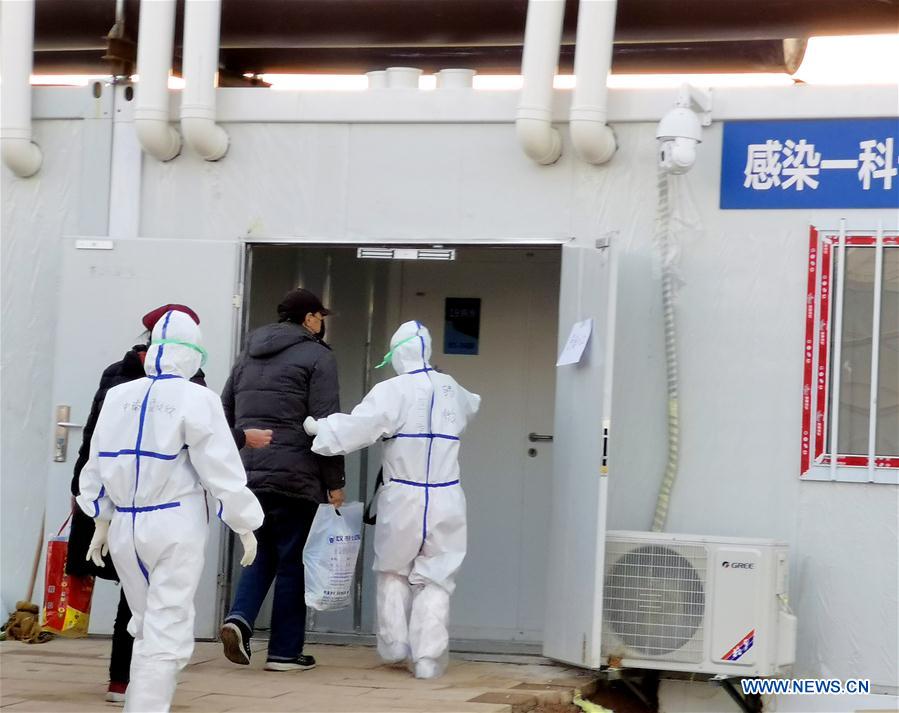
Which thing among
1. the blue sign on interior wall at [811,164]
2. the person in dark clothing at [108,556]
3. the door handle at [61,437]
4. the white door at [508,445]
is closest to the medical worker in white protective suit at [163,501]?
the person in dark clothing at [108,556]

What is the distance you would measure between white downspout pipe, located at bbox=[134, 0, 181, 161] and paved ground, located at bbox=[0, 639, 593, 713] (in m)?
2.71

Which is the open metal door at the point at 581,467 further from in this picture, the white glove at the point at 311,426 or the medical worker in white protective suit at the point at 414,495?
the white glove at the point at 311,426

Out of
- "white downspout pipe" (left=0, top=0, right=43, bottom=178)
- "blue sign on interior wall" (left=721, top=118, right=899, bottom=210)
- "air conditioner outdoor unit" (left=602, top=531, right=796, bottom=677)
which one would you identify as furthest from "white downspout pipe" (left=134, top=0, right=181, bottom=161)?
"air conditioner outdoor unit" (left=602, top=531, right=796, bottom=677)

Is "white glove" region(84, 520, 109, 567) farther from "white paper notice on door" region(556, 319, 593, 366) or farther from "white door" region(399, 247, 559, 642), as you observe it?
"white door" region(399, 247, 559, 642)

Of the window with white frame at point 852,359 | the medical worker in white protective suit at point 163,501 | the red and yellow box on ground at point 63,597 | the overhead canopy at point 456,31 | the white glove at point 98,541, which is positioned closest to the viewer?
the medical worker in white protective suit at point 163,501

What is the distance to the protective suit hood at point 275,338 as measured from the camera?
604 centimetres

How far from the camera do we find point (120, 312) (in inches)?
271

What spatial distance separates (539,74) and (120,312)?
2.51 m

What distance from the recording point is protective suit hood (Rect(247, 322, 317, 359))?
6039 mm

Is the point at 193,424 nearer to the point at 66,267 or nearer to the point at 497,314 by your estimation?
the point at 66,267

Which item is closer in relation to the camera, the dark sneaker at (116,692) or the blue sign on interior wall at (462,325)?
the dark sneaker at (116,692)

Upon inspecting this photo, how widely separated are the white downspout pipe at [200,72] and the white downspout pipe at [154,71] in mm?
119

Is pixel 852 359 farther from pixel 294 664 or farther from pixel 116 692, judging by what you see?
pixel 116 692

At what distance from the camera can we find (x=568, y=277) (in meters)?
6.36
